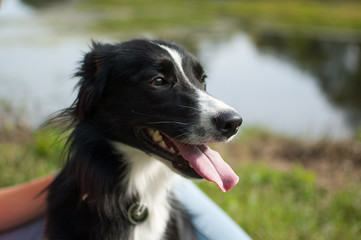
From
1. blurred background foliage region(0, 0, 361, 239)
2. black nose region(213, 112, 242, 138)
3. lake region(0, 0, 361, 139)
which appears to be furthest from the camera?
lake region(0, 0, 361, 139)

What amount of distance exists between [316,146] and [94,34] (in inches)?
331

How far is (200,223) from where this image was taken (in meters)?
2.74

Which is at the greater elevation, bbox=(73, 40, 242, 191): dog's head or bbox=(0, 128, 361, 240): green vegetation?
bbox=(73, 40, 242, 191): dog's head

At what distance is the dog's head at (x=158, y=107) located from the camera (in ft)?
6.67

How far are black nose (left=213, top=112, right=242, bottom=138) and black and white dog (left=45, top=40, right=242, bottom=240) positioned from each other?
0.16 ft

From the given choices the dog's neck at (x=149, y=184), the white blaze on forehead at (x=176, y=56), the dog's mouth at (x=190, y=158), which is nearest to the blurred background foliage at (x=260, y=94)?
the dog's neck at (x=149, y=184)

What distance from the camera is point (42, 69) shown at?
28.0ft

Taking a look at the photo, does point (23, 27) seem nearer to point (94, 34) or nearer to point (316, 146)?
point (94, 34)

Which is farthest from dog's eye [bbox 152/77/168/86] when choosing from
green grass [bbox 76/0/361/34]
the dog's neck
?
green grass [bbox 76/0/361/34]

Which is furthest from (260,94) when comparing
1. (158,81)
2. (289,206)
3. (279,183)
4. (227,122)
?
(227,122)

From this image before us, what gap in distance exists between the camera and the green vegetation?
3461 mm

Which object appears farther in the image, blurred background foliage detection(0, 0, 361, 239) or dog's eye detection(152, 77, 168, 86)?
blurred background foliage detection(0, 0, 361, 239)

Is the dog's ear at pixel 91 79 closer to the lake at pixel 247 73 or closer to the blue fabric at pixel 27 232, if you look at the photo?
the blue fabric at pixel 27 232

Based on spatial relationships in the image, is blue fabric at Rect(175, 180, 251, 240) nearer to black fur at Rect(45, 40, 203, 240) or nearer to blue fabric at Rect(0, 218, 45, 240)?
black fur at Rect(45, 40, 203, 240)
